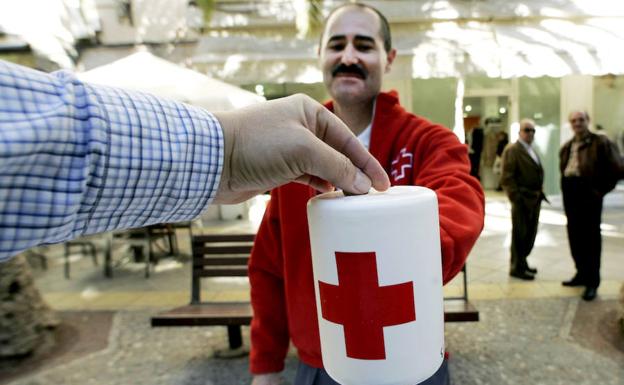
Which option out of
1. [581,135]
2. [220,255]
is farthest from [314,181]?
[581,135]

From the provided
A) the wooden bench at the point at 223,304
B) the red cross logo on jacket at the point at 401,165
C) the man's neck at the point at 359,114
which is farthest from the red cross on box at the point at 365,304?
the wooden bench at the point at 223,304

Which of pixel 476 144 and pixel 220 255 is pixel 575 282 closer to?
pixel 220 255

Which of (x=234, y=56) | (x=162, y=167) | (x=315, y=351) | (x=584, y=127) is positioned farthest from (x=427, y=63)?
(x=162, y=167)

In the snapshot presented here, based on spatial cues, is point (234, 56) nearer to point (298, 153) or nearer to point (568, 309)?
point (568, 309)

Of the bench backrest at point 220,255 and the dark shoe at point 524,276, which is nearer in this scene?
the bench backrest at point 220,255

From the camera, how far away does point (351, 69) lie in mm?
1545

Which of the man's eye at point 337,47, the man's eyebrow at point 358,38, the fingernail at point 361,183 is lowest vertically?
the fingernail at point 361,183

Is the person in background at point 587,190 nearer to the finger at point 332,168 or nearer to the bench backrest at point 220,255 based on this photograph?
the bench backrest at point 220,255

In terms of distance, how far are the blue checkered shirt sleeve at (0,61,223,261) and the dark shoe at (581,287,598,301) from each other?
4592 mm

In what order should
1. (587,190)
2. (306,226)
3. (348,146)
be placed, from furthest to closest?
(587,190) < (306,226) < (348,146)

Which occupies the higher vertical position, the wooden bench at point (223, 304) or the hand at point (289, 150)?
the hand at point (289, 150)

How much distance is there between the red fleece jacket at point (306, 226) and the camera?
3.45 ft

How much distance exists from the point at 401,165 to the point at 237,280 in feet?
14.2

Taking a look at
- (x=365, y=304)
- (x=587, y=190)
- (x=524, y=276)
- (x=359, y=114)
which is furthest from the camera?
(x=524, y=276)
